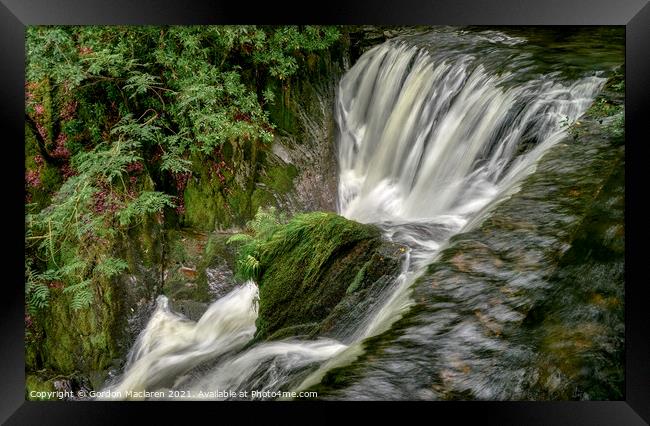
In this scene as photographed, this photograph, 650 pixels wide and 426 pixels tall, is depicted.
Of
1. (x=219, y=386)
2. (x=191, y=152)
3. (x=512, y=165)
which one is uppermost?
(x=191, y=152)

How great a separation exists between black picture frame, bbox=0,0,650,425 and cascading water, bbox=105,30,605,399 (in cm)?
59

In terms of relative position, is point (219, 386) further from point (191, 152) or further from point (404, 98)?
point (404, 98)

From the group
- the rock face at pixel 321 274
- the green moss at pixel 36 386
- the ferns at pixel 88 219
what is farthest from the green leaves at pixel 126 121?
the green moss at pixel 36 386

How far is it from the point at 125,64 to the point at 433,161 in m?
2.56

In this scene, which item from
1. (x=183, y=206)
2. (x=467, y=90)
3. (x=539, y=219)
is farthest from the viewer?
(x=183, y=206)

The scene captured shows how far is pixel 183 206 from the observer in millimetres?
4699

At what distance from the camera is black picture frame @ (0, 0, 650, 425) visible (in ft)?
9.07

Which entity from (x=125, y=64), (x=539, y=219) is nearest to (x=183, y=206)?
(x=125, y=64)

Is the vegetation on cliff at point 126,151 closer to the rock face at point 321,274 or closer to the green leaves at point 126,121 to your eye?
A: the green leaves at point 126,121

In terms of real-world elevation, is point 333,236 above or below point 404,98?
below

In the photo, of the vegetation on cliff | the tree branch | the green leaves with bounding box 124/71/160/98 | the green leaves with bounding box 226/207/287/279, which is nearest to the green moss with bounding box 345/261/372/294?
the green leaves with bounding box 226/207/287/279
